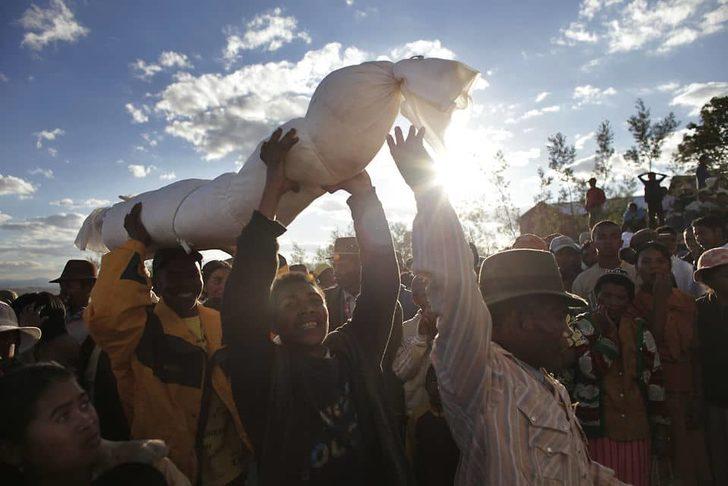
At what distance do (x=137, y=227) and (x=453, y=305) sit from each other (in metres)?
1.64

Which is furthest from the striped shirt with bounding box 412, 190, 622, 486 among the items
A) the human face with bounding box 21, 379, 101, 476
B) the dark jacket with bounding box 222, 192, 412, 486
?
the human face with bounding box 21, 379, 101, 476

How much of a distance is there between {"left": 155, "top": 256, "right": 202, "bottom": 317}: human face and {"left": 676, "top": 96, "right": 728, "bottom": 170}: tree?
91.8 feet

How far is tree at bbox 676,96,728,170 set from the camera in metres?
25.2

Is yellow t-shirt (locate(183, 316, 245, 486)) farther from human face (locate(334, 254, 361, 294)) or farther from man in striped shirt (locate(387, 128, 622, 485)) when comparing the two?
human face (locate(334, 254, 361, 294))

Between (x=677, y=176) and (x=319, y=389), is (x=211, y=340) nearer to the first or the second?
→ (x=319, y=389)

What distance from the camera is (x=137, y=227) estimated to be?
2393mm

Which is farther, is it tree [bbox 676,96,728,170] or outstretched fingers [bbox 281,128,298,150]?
tree [bbox 676,96,728,170]

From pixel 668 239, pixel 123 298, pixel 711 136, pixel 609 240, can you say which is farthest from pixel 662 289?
pixel 711 136

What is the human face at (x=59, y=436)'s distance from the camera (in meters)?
1.60

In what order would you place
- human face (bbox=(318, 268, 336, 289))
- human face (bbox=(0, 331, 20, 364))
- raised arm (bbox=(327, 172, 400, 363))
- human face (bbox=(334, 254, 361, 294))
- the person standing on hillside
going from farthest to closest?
1. the person standing on hillside
2. human face (bbox=(318, 268, 336, 289))
3. human face (bbox=(334, 254, 361, 294))
4. human face (bbox=(0, 331, 20, 364))
5. raised arm (bbox=(327, 172, 400, 363))

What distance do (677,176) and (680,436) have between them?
21564 millimetres

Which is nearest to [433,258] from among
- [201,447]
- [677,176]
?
[201,447]

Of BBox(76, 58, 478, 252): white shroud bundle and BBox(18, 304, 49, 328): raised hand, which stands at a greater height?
BBox(76, 58, 478, 252): white shroud bundle

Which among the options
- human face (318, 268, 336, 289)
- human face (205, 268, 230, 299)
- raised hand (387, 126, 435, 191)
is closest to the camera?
raised hand (387, 126, 435, 191)
